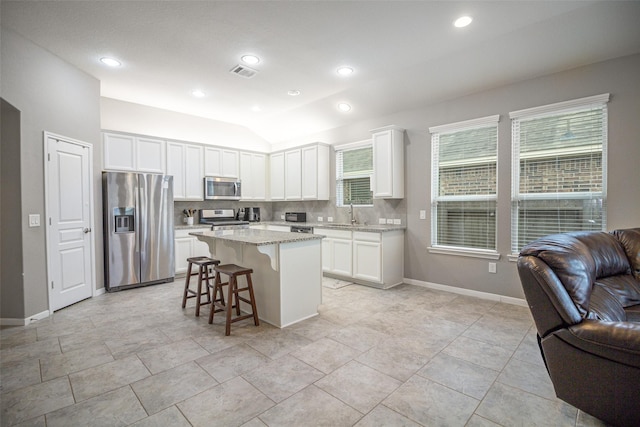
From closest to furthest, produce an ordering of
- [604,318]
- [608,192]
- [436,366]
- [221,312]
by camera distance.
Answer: [604,318]
[436,366]
[608,192]
[221,312]

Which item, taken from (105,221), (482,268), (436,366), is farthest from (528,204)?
(105,221)

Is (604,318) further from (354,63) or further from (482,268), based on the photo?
(354,63)

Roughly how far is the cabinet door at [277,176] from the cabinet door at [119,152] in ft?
8.75

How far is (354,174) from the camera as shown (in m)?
5.53

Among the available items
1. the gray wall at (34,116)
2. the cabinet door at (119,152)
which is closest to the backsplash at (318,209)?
the cabinet door at (119,152)

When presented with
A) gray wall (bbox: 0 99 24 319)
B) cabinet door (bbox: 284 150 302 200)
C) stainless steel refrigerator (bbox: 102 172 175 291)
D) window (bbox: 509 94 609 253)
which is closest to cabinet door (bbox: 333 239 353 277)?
cabinet door (bbox: 284 150 302 200)

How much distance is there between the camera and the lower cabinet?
445 cm

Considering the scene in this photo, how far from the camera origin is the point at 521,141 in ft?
12.2

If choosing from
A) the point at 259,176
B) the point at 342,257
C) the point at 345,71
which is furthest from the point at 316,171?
the point at 345,71

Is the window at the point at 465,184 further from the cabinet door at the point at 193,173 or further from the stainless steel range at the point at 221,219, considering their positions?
the cabinet door at the point at 193,173

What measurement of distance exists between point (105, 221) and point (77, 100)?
5.34 ft

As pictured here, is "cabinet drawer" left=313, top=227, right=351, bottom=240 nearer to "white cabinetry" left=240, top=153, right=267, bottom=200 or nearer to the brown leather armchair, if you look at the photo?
"white cabinetry" left=240, top=153, right=267, bottom=200

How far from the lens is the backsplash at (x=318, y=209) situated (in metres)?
4.98

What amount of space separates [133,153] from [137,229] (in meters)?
1.28
